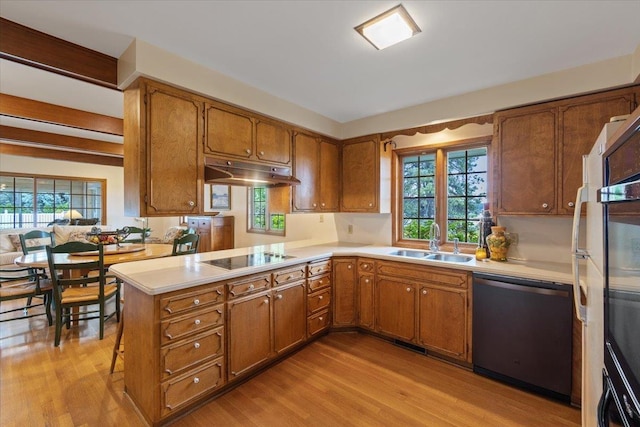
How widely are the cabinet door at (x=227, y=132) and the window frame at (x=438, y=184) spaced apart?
188cm

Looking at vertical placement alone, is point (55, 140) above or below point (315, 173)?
above

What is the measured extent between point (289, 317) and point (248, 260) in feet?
2.19

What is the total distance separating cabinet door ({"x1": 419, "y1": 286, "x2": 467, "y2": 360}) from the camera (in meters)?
2.48

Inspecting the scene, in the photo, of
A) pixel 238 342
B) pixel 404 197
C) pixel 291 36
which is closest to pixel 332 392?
pixel 238 342

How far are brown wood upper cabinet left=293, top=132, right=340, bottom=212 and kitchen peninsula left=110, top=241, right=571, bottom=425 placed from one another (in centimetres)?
58

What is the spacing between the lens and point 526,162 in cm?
245

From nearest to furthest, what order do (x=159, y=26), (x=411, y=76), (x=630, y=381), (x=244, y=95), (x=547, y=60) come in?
1. (x=630, y=381)
2. (x=159, y=26)
3. (x=547, y=60)
4. (x=411, y=76)
5. (x=244, y=95)

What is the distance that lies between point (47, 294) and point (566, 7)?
544cm

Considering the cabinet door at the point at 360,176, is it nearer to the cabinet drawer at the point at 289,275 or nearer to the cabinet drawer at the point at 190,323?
the cabinet drawer at the point at 289,275

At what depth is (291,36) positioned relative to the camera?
6.14ft

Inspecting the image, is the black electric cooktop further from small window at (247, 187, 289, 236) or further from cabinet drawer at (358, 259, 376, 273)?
small window at (247, 187, 289, 236)

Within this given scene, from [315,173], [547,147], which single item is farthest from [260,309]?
[547,147]

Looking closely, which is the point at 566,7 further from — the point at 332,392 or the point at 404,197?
the point at 332,392

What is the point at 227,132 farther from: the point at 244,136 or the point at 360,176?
the point at 360,176
